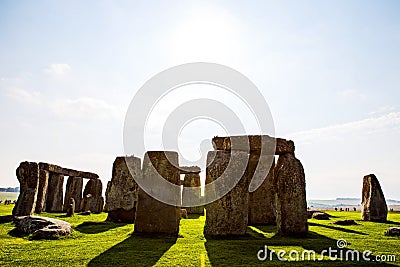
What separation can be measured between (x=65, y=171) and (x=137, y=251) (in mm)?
16356

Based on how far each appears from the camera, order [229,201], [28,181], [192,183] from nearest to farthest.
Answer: [229,201] < [28,181] < [192,183]

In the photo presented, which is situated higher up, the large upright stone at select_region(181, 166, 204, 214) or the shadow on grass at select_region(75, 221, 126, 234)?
the large upright stone at select_region(181, 166, 204, 214)

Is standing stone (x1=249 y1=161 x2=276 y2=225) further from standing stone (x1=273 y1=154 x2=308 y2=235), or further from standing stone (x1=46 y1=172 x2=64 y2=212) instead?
standing stone (x1=46 y1=172 x2=64 y2=212)

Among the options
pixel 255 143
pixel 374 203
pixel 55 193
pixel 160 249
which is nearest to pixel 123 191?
pixel 255 143

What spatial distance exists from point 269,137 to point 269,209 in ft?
14.3

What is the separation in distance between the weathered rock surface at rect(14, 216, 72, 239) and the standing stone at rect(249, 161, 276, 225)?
7.73 meters

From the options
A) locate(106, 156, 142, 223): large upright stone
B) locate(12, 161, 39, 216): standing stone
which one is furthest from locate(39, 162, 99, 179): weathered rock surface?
locate(106, 156, 142, 223): large upright stone

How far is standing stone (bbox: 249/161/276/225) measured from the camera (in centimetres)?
1466

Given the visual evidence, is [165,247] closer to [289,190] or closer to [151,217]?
[151,217]

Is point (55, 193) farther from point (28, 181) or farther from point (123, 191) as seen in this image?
point (123, 191)

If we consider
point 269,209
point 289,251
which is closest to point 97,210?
point 269,209

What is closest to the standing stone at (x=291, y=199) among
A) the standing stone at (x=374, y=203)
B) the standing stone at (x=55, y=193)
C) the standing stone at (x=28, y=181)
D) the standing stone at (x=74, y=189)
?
the standing stone at (x=374, y=203)

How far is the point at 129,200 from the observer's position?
14.7 m

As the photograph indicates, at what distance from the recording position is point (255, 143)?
11.5 metres
